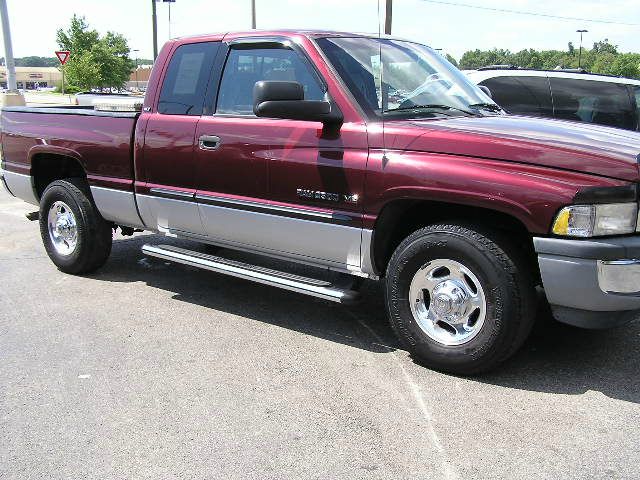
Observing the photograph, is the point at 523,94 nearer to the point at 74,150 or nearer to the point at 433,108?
the point at 433,108

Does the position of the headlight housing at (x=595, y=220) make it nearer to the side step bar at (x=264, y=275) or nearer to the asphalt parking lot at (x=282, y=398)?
the asphalt parking lot at (x=282, y=398)

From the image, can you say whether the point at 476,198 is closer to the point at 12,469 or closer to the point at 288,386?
the point at 288,386

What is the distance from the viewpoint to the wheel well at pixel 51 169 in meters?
6.14

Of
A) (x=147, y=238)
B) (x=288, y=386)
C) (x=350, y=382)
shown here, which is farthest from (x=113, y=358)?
(x=147, y=238)

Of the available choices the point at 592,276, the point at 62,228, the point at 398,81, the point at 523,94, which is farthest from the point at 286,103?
the point at 523,94

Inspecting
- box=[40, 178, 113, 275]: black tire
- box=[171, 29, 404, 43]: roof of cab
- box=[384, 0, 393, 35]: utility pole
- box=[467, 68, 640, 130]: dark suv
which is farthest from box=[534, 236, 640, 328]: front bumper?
box=[384, 0, 393, 35]: utility pole

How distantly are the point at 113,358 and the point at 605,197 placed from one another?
9.92 ft

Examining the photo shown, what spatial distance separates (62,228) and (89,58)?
50393mm

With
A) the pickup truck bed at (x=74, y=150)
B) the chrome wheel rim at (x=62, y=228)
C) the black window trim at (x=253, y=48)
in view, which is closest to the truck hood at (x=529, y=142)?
the black window trim at (x=253, y=48)

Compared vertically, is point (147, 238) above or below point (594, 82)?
below

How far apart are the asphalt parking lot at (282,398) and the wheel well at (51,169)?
4.58 feet

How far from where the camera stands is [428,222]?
4.11 meters

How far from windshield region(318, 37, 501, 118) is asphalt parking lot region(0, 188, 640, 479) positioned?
157 centimetres

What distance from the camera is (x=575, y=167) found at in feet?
11.0
